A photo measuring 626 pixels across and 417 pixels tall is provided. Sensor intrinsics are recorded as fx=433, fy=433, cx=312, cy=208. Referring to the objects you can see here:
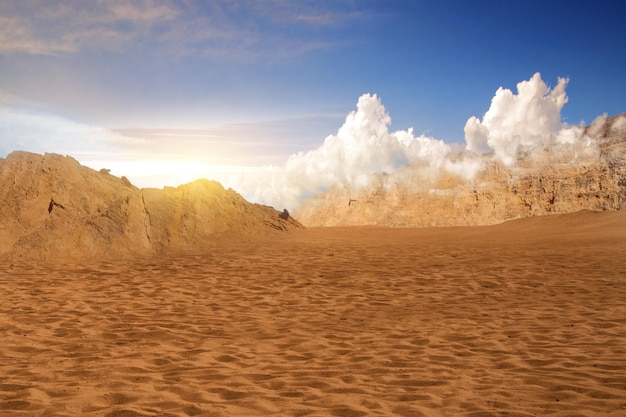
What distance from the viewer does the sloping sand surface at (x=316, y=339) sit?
165 inches

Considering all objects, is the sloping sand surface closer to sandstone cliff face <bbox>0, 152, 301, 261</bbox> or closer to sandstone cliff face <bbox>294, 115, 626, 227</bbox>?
sandstone cliff face <bbox>0, 152, 301, 261</bbox>

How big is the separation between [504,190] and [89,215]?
31242mm

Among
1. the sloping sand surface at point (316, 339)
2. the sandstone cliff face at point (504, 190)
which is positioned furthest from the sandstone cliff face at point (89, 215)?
the sandstone cliff face at point (504, 190)

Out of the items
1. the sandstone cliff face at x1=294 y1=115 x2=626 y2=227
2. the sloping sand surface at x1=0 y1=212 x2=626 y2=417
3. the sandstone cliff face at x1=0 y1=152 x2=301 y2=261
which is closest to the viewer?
the sloping sand surface at x1=0 y1=212 x2=626 y2=417

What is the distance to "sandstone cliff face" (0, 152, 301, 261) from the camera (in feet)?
47.4

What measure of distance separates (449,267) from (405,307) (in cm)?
499

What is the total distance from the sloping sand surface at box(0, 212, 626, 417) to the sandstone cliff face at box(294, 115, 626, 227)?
21.0m

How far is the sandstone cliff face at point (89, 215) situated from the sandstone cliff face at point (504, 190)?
23.3 meters

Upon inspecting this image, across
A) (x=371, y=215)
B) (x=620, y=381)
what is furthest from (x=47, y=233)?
(x=371, y=215)

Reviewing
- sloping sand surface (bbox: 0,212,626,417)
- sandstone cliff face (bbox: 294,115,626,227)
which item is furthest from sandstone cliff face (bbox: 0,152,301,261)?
sandstone cliff face (bbox: 294,115,626,227)

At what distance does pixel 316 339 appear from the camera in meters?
6.40

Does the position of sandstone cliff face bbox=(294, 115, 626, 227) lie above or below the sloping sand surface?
above

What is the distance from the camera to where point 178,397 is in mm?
4301

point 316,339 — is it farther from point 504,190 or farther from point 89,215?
point 504,190
